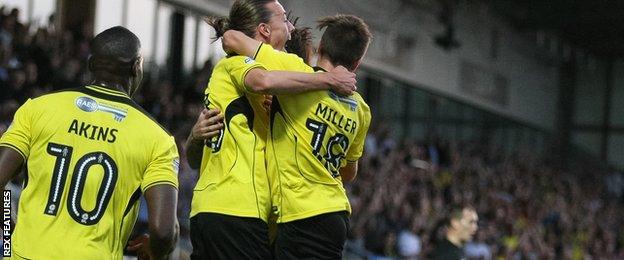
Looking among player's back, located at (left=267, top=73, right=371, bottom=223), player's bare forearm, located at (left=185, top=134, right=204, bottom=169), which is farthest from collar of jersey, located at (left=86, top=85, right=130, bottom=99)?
player's back, located at (left=267, top=73, right=371, bottom=223)

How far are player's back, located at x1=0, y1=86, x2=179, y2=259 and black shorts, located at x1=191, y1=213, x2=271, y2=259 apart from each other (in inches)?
21.3

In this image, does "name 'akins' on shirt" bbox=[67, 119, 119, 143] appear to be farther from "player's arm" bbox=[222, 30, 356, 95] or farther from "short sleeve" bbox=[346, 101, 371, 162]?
"short sleeve" bbox=[346, 101, 371, 162]

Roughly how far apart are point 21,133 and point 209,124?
0.96m

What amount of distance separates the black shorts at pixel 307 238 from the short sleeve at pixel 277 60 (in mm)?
706

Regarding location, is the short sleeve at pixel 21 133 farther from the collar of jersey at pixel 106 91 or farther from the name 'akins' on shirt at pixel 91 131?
the collar of jersey at pixel 106 91

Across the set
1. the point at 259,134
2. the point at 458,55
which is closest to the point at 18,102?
the point at 259,134

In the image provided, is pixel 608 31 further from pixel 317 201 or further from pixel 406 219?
pixel 317 201

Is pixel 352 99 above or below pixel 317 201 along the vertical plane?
above

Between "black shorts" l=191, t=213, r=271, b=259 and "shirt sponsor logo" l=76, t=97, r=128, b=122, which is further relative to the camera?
"black shorts" l=191, t=213, r=271, b=259

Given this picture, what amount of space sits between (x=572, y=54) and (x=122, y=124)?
31869mm

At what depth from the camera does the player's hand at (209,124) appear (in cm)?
499

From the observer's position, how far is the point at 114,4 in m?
18.1

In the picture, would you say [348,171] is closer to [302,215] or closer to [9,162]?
[302,215]

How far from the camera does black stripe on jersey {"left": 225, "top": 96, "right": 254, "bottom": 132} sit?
504 centimetres
